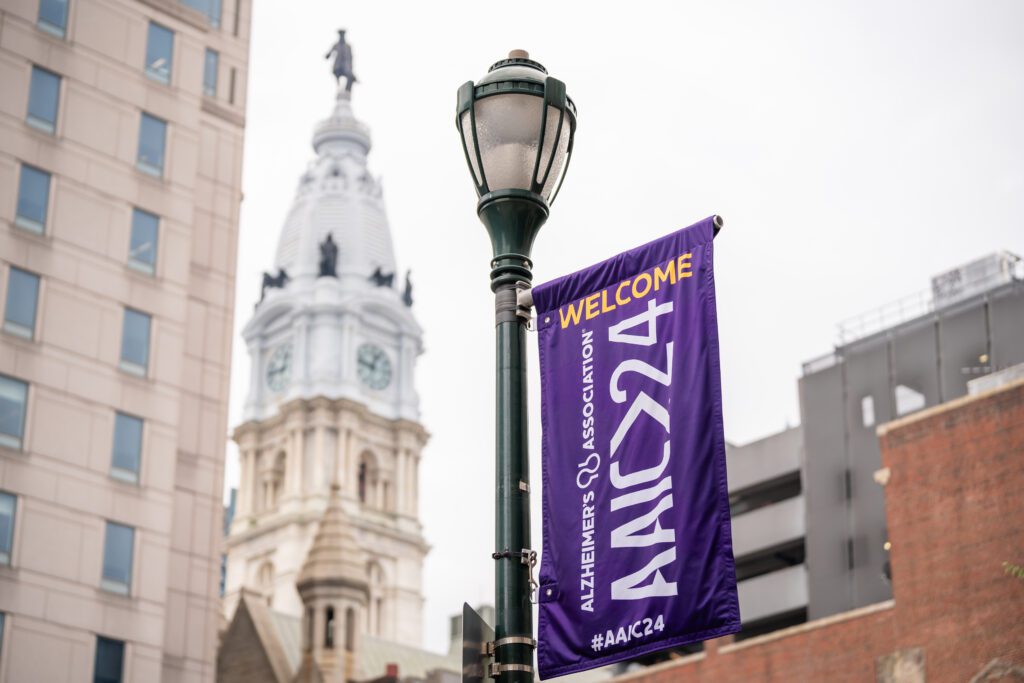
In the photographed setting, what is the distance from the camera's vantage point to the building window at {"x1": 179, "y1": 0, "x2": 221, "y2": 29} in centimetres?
6047

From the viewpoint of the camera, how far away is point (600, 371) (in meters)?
12.6

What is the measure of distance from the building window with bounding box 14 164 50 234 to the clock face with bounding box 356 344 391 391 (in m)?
105

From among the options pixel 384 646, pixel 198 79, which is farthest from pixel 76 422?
pixel 384 646

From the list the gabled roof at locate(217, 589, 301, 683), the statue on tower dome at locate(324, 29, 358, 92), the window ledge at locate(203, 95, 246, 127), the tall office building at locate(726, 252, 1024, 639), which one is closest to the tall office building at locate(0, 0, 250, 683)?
the window ledge at locate(203, 95, 246, 127)

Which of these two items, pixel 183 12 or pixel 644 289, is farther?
pixel 183 12

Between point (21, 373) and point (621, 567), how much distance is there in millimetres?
38852

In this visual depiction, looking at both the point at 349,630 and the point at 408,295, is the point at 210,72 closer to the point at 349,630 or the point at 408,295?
the point at 349,630

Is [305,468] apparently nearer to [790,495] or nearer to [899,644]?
[790,495]

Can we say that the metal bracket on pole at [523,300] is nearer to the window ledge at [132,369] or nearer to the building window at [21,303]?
the building window at [21,303]

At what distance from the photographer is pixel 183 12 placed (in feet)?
188

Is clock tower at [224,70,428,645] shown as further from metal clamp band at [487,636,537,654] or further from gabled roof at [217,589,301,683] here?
metal clamp band at [487,636,537,654]

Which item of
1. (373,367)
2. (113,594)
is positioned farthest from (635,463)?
(373,367)

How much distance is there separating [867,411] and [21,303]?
144ft

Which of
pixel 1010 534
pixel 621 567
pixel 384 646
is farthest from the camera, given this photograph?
pixel 384 646
